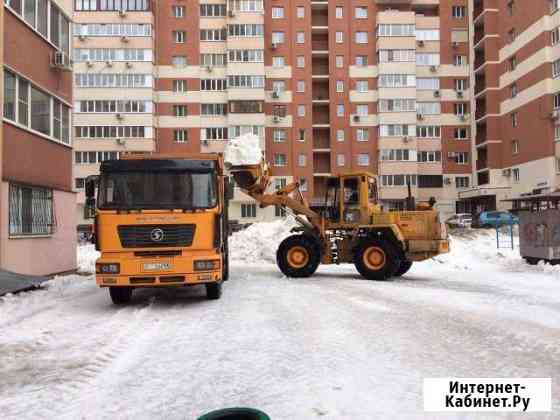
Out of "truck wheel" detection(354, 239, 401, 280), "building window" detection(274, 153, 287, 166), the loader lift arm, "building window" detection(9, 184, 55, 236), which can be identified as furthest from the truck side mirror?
"building window" detection(274, 153, 287, 166)

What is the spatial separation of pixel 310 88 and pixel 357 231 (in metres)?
40.6

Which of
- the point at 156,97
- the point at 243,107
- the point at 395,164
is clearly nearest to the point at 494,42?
the point at 395,164

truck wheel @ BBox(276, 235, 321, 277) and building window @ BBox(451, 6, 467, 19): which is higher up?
building window @ BBox(451, 6, 467, 19)

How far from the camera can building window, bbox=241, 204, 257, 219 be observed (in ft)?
171

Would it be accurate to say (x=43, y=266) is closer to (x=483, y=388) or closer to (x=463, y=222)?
(x=483, y=388)

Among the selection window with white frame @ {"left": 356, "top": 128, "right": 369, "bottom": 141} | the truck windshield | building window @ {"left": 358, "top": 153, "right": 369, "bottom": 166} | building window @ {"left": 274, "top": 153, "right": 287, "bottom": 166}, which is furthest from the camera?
window with white frame @ {"left": 356, "top": 128, "right": 369, "bottom": 141}

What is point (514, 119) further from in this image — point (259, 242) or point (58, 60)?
point (58, 60)

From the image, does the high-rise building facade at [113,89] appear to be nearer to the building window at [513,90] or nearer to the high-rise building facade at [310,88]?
the high-rise building facade at [310,88]

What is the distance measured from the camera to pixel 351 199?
1545 centimetres

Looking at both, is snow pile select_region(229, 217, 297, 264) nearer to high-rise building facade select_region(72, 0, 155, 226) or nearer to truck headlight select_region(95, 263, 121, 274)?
truck headlight select_region(95, 263, 121, 274)

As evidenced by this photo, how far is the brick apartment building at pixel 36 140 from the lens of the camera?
13656 mm

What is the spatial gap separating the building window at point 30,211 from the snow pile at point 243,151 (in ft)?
18.4

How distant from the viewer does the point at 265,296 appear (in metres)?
11.4

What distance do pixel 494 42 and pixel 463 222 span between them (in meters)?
21.1
